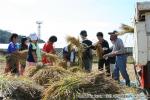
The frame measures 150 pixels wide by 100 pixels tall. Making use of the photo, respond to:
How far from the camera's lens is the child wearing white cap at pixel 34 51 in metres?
11.0

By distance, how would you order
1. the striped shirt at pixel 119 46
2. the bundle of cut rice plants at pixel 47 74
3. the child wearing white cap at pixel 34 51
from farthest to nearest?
the striped shirt at pixel 119 46
the child wearing white cap at pixel 34 51
the bundle of cut rice plants at pixel 47 74

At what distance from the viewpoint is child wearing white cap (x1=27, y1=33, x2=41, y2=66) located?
11.0 m

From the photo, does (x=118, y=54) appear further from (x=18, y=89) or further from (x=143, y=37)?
(x=143, y=37)

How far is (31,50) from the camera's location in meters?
11.2

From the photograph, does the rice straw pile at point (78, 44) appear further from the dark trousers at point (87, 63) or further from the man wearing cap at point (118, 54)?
the man wearing cap at point (118, 54)

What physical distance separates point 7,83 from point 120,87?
2.12 meters

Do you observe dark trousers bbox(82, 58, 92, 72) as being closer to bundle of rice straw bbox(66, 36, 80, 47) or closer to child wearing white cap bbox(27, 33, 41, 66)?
bundle of rice straw bbox(66, 36, 80, 47)

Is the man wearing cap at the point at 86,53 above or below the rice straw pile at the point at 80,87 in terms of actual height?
above

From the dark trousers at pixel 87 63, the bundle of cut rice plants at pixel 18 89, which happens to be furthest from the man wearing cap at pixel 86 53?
the bundle of cut rice plants at pixel 18 89

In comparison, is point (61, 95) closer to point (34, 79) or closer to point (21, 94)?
point (21, 94)

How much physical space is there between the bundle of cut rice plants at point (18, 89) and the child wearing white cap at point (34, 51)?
7.97ft

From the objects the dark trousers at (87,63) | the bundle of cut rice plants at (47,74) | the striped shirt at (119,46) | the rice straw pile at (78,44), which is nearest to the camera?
the bundle of cut rice plants at (47,74)

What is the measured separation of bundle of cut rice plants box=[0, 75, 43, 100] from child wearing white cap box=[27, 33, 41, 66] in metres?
2.43

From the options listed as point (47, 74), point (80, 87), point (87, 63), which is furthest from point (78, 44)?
point (80, 87)
